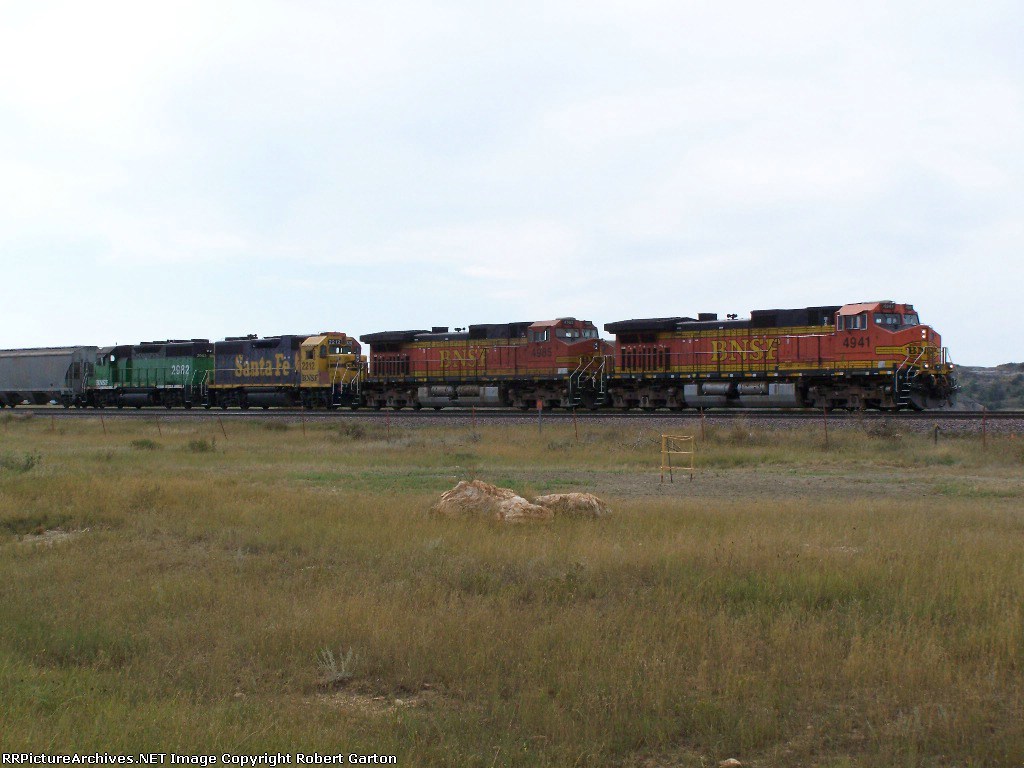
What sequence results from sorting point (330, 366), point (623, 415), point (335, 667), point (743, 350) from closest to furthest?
point (335, 667), point (623, 415), point (743, 350), point (330, 366)

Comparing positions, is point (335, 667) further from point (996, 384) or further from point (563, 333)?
point (996, 384)

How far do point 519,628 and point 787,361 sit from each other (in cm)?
2816

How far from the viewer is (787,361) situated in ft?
111

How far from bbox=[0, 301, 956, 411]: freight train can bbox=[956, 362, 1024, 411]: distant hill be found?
24.3 metres

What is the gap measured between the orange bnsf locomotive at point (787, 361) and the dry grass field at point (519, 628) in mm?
15943

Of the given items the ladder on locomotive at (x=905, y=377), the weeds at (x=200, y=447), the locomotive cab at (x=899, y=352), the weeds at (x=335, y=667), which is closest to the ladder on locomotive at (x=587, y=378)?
the locomotive cab at (x=899, y=352)

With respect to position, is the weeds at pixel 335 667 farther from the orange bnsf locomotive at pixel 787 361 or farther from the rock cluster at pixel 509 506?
the orange bnsf locomotive at pixel 787 361

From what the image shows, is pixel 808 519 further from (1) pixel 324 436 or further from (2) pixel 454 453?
(1) pixel 324 436

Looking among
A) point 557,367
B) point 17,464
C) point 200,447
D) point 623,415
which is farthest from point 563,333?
point 17,464

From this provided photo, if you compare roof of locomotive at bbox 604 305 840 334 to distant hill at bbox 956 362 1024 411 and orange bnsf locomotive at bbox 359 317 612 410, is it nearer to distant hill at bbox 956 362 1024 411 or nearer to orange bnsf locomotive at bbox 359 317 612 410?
orange bnsf locomotive at bbox 359 317 612 410

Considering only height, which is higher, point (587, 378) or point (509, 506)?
point (587, 378)

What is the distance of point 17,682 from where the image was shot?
6.23m

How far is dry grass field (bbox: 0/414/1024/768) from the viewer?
5551 mm

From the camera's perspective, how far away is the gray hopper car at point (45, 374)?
5525cm
